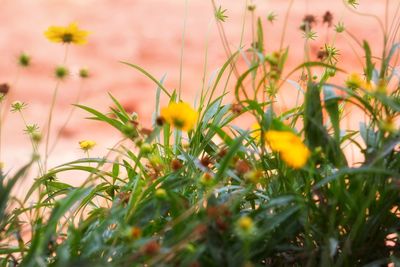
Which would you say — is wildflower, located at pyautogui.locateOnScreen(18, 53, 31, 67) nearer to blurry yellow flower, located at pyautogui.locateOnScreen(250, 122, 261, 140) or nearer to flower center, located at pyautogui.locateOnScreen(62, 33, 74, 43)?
flower center, located at pyautogui.locateOnScreen(62, 33, 74, 43)

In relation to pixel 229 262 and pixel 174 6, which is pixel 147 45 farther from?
pixel 229 262

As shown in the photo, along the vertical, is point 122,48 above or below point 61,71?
above

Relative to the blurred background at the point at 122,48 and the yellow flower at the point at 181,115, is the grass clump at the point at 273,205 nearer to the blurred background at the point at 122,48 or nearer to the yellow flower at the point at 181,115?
the yellow flower at the point at 181,115

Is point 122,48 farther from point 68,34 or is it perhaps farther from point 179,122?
point 179,122

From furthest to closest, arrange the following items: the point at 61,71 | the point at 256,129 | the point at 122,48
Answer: the point at 122,48 → the point at 256,129 → the point at 61,71

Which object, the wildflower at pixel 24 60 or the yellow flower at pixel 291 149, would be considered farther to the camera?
the wildflower at pixel 24 60

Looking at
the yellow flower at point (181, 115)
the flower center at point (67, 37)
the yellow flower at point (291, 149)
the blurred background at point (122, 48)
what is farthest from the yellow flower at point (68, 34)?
the blurred background at point (122, 48)

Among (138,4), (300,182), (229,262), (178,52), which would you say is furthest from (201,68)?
(229,262)

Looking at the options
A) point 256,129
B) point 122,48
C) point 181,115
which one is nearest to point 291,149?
point 181,115

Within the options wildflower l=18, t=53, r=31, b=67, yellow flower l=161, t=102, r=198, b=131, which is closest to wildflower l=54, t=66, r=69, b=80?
wildflower l=18, t=53, r=31, b=67
